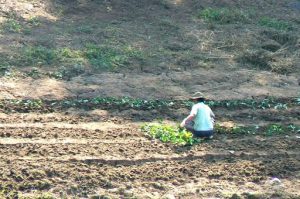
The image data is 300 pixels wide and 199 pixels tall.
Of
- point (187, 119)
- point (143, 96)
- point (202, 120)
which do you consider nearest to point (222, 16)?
point (143, 96)

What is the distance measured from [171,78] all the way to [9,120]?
4317 mm

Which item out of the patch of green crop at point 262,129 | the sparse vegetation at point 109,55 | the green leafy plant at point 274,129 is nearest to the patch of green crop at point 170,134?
the patch of green crop at point 262,129

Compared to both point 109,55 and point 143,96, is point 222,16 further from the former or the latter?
point 143,96

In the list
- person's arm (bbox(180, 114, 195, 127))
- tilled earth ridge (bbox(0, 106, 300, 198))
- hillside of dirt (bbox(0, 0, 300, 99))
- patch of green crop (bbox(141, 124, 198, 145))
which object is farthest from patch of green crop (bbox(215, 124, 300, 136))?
hillside of dirt (bbox(0, 0, 300, 99))

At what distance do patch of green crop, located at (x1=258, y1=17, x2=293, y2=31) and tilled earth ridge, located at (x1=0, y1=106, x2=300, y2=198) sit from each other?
22.4 feet

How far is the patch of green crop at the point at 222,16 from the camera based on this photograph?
1722 centimetres

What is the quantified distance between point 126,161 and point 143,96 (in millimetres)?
2989

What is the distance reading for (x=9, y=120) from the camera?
10516 millimetres

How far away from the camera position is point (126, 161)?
31.0ft

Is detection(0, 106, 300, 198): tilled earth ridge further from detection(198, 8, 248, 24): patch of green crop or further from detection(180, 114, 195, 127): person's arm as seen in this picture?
detection(198, 8, 248, 24): patch of green crop

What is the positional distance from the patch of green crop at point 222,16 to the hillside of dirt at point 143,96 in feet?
0.12

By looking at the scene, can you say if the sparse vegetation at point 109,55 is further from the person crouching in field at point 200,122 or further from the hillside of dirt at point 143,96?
the person crouching in field at point 200,122

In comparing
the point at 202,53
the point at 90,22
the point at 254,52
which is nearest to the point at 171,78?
the point at 202,53

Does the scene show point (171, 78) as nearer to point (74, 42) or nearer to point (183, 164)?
point (74, 42)
